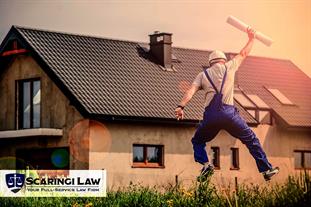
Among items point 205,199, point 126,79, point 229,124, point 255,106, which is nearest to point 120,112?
point 126,79

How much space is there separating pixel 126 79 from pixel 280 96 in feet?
19.1

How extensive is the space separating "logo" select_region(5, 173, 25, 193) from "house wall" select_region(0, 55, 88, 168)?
5.85 ft

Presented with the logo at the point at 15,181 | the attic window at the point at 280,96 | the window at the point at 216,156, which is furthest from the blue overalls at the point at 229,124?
the attic window at the point at 280,96

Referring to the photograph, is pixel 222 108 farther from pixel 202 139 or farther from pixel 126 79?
pixel 126 79

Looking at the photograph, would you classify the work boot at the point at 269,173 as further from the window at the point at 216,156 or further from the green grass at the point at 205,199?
the window at the point at 216,156

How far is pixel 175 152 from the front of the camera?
85.5 feet

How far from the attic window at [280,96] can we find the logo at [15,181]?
31.1 feet

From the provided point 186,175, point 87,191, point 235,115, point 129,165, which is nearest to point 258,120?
point 186,175

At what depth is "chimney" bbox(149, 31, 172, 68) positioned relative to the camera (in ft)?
92.1

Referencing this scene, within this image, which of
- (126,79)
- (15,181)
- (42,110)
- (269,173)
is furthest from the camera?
(126,79)

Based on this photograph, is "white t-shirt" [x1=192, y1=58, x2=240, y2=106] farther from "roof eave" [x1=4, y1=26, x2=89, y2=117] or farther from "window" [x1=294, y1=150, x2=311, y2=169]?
"window" [x1=294, y1=150, x2=311, y2=169]

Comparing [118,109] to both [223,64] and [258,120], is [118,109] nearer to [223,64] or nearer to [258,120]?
[258,120]

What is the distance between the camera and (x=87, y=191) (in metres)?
19.8

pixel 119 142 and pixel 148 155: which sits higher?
pixel 119 142
